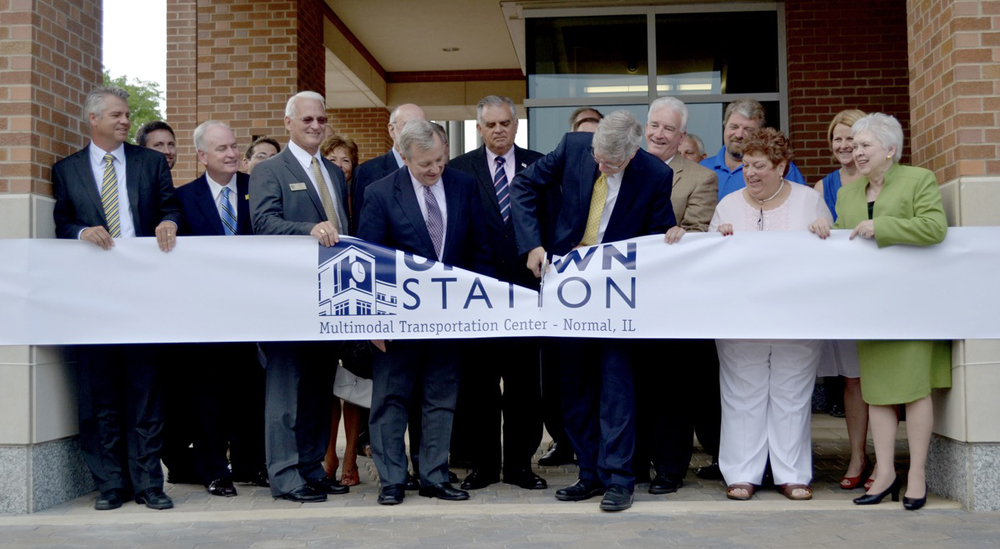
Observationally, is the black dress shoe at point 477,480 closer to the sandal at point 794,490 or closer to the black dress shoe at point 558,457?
the black dress shoe at point 558,457

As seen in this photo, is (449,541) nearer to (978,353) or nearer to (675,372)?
(675,372)

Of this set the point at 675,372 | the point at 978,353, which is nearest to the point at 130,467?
the point at 675,372

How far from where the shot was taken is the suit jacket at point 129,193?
5.44 m

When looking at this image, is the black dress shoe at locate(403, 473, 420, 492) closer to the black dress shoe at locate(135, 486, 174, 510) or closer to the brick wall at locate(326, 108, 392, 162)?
the black dress shoe at locate(135, 486, 174, 510)

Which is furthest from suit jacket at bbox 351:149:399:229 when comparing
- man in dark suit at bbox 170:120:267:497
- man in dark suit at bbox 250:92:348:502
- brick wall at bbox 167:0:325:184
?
brick wall at bbox 167:0:325:184

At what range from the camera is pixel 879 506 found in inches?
202

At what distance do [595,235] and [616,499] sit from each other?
137 cm

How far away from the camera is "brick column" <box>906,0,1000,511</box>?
5.05 metres

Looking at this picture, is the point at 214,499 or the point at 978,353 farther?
the point at 214,499

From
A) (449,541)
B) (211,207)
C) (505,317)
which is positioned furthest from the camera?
(211,207)

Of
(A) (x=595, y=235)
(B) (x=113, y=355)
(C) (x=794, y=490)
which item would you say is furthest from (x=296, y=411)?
(C) (x=794, y=490)

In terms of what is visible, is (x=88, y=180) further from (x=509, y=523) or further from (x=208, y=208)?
(x=509, y=523)

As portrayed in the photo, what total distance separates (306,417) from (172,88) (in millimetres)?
5548

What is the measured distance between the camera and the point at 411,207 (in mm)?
5414
